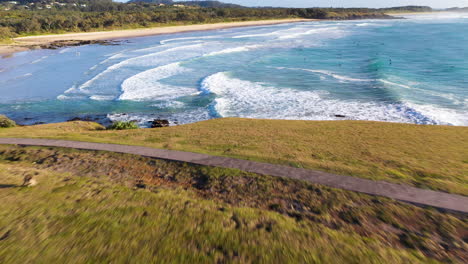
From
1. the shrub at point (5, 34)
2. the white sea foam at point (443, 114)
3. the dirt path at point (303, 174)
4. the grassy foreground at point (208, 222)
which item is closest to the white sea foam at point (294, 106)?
the white sea foam at point (443, 114)

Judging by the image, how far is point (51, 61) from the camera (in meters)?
41.4

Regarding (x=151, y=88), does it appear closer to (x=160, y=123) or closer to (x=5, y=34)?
(x=160, y=123)

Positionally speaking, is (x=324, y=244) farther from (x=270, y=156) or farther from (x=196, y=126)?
(x=196, y=126)

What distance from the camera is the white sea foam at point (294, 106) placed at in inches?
655

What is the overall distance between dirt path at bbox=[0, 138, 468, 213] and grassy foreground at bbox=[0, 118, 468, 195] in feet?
1.26

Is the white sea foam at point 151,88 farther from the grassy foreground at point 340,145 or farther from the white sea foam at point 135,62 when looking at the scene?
the grassy foreground at point 340,145

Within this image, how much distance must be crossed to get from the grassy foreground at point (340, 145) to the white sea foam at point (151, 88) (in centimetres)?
913

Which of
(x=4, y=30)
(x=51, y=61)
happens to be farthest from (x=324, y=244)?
(x=4, y=30)

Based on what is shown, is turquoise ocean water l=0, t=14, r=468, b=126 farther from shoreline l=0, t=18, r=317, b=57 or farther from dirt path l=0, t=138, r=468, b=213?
shoreline l=0, t=18, r=317, b=57

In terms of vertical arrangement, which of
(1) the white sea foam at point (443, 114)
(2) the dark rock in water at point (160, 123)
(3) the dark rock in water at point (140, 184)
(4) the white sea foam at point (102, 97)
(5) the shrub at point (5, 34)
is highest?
(5) the shrub at point (5, 34)

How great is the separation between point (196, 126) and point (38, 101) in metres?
17.1

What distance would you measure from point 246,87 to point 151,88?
28.3 ft

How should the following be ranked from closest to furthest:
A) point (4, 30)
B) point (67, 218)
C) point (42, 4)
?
1. point (67, 218)
2. point (4, 30)
3. point (42, 4)

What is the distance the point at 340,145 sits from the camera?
10.0 meters
